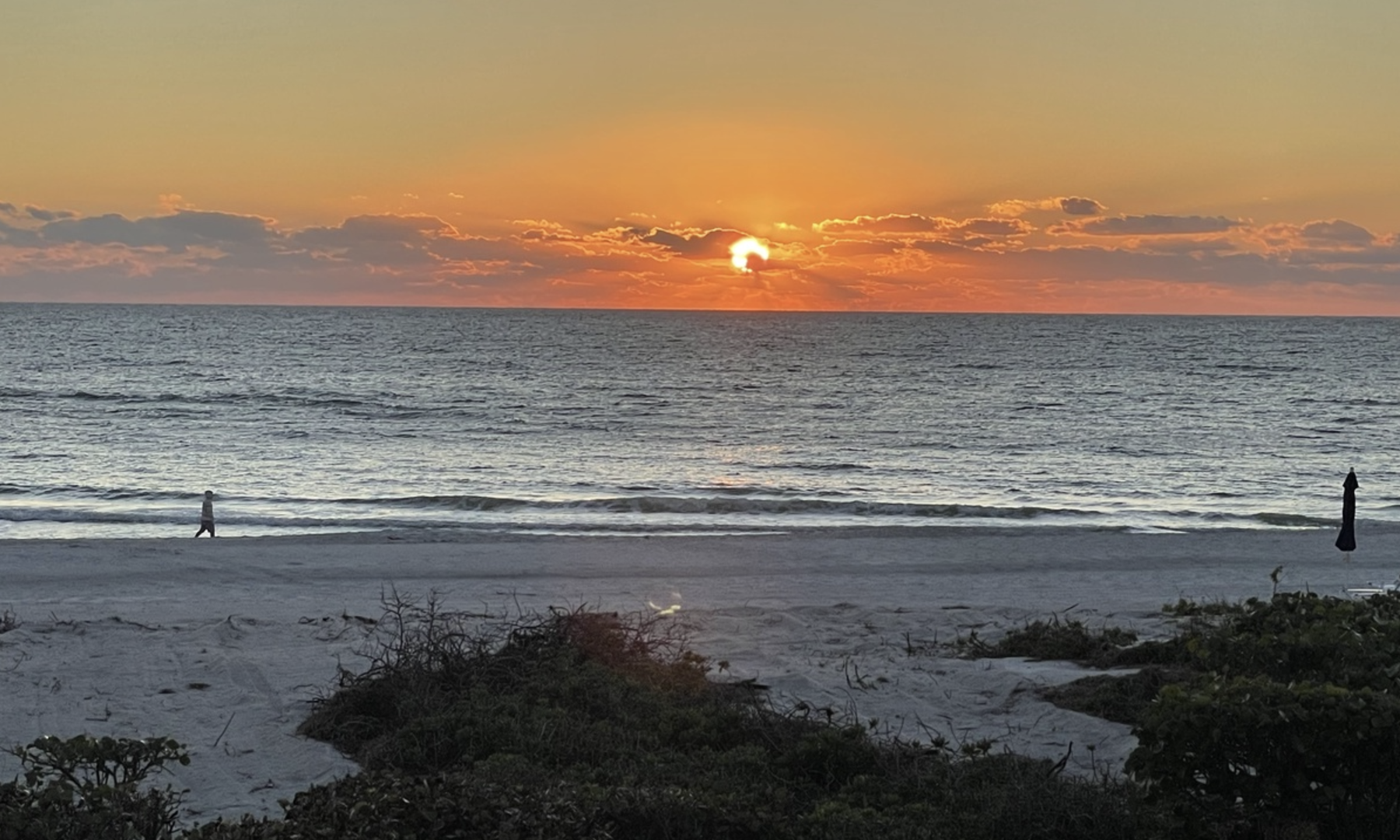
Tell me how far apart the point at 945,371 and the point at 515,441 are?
4551 centimetres

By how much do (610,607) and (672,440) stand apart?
1010 inches

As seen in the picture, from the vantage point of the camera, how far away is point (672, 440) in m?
39.2

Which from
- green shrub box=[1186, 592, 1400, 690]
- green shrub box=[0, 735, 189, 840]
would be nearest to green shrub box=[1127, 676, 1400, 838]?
green shrub box=[1186, 592, 1400, 690]

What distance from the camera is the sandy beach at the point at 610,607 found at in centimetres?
823

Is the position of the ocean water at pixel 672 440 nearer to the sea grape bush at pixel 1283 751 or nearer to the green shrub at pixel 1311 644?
the green shrub at pixel 1311 644

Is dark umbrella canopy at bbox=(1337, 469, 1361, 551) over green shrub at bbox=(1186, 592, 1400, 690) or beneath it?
beneath

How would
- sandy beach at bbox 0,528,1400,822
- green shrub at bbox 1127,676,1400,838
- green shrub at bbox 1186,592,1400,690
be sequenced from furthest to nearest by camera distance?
sandy beach at bbox 0,528,1400,822 < green shrub at bbox 1186,592,1400,690 < green shrub at bbox 1127,676,1400,838

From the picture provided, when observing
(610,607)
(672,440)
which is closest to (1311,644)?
(610,607)

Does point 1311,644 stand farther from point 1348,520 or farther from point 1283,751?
point 1348,520

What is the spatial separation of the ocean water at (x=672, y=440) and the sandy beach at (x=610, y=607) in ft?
13.1

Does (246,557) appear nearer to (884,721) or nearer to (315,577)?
(315,577)

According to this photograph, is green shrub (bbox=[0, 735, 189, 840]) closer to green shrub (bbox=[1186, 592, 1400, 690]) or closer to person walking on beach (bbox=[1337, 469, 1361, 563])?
green shrub (bbox=[1186, 592, 1400, 690])

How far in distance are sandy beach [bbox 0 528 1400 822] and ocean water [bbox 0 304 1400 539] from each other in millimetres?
4004

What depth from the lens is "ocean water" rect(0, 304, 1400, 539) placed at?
80.2 ft
